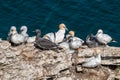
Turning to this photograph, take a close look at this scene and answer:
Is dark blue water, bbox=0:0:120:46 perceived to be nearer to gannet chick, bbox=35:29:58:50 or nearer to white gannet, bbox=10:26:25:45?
white gannet, bbox=10:26:25:45

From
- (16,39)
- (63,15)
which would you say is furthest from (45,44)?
(63,15)

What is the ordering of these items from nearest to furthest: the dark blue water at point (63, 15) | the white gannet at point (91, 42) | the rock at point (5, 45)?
the rock at point (5, 45) → the white gannet at point (91, 42) → the dark blue water at point (63, 15)

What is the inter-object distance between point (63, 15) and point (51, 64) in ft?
54.9

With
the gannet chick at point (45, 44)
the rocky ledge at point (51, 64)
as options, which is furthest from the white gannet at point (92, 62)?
the gannet chick at point (45, 44)

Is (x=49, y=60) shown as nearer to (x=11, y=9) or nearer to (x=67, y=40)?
(x=67, y=40)

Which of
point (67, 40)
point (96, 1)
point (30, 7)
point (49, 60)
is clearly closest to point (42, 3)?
point (30, 7)

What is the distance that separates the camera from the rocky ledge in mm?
23859

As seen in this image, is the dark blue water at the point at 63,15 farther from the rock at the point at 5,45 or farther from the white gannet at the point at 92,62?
the white gannet at the point at 92,62

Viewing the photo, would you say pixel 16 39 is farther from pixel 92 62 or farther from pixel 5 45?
pixel 92 62

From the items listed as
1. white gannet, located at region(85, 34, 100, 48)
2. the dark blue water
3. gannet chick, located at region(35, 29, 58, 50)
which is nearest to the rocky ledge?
gannet chick, located at region(35, 29, 58, 50)

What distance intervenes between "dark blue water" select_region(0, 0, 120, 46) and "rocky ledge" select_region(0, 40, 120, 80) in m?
12.9

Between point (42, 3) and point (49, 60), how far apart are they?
1824 cm

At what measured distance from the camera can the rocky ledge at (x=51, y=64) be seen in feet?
→ 78.3

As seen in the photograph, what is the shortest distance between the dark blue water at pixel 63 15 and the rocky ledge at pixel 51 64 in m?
12.9
